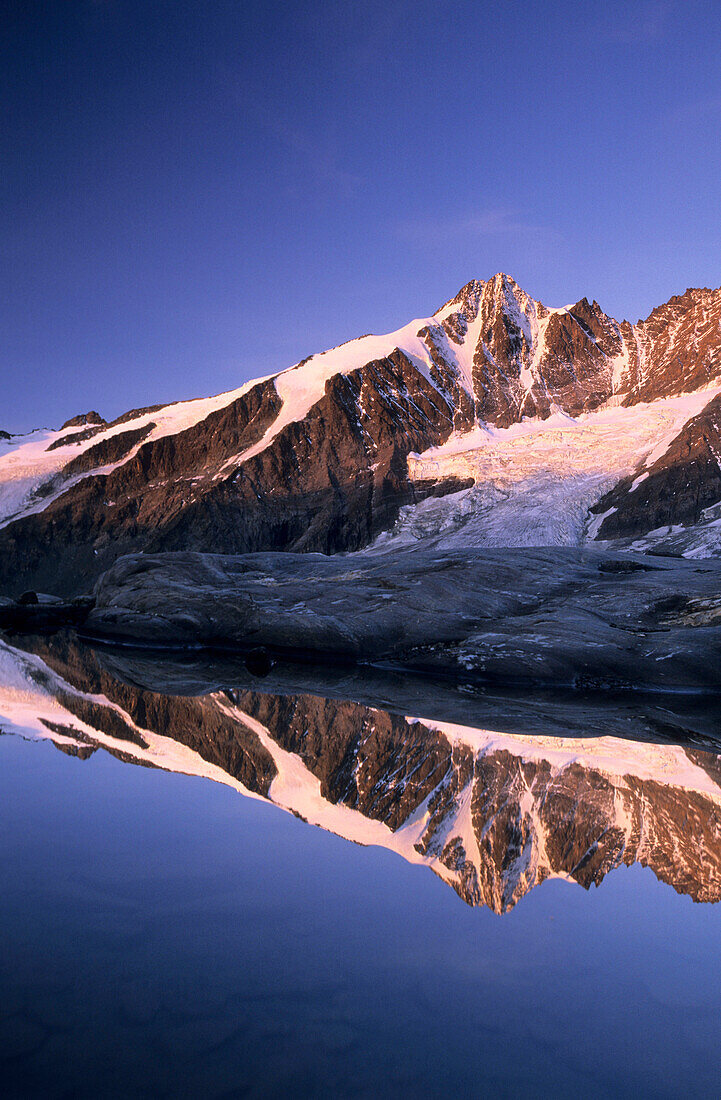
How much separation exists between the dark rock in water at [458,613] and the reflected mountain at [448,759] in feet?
5.81

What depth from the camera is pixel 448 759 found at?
8.73 metres

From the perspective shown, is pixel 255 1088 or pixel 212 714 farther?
pixel 212 714

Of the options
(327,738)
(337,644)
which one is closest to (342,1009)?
(327,738)

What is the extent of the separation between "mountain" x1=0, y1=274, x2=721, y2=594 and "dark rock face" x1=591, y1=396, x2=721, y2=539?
21cm

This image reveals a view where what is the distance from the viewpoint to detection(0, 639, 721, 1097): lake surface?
354 cm

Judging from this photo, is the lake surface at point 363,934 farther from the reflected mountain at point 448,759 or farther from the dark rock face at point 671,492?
the dark rock face at point 671,492

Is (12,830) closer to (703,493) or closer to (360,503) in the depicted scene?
(703,493)

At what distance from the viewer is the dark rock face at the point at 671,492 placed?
89688 millimetres

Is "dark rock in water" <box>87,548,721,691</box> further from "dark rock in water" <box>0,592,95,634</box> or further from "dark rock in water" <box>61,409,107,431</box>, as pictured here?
"dark rock in water" <box>61,409,107,431</box>

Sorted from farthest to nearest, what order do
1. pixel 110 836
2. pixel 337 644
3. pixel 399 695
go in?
pixel 337 644 < pixel 399 695 < pixel 110 836

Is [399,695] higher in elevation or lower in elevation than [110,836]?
lower

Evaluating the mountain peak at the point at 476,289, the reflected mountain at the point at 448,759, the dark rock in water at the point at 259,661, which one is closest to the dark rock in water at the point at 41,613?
the dark rock in water at the point at 259,661

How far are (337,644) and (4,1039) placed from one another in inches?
615

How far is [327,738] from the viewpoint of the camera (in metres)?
9.98
